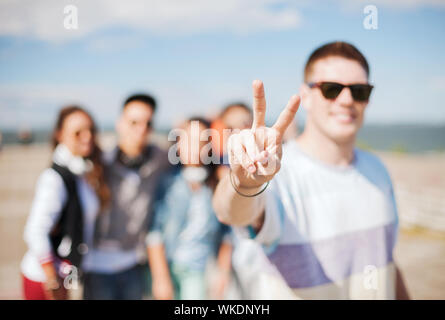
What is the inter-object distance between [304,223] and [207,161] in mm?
1293

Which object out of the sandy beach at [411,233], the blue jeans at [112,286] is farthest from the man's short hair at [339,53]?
the sandy beach at [411,233]

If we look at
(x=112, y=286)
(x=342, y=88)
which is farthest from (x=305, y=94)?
(x=112, y=286)

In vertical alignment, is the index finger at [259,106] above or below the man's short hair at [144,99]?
below

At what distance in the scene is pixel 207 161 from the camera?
8.90 ft

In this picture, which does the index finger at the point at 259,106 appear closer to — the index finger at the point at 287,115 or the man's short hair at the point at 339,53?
the index finger at the point at 287,115

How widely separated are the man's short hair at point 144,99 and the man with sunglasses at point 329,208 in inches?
50.9

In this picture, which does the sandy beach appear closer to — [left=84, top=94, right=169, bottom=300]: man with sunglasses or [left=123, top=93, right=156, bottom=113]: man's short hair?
[left=84, top=94, right=169, bottom=300]: man with sunglasses

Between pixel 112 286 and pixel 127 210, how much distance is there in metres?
0.50

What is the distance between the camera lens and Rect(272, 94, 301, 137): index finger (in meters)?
1.21

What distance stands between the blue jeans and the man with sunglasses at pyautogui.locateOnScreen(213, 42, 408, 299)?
1.13m

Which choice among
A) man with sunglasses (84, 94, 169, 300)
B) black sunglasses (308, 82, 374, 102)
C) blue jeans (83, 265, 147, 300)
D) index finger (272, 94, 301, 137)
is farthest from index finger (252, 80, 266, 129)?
blue jeans (83, 265, 147, 300)

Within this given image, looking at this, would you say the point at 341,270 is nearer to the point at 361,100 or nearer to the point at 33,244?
the point at 361,100

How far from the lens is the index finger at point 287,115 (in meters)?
1.21

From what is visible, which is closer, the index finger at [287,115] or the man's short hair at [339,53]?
the index finger at [287,115]
